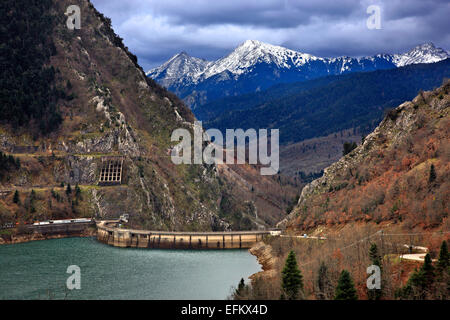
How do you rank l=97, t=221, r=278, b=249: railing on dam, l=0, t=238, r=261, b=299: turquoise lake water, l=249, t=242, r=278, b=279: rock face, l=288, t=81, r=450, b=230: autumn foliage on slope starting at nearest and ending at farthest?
l=0, t=238, r=261, b=299: turquoise lake water
l=288, t=81, r=450, b=230: autumn foliage on slope
l=249, t=242, r=278, b=279: rock face
l=97, t=221, r=278, b=249: railing on dam

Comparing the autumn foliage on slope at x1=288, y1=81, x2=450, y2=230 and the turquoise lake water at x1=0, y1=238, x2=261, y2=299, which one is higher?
the autumn foliage on slope at x1=288, y1=81, x2=450, y2=230

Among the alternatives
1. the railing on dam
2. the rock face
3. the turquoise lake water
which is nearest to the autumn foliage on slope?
the rock face

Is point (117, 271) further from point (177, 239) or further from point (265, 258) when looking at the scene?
point (177, 239)

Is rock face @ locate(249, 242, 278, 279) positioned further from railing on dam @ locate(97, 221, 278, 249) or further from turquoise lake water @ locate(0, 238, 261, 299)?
railing on dam @ locate(97, 221, 278, 249)

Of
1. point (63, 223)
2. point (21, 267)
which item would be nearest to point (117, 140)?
point (63, 223)

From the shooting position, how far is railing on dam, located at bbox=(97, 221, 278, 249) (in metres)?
158

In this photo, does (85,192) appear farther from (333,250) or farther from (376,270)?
(376,270)

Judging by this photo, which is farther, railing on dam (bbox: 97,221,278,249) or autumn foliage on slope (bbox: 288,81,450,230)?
railing on dam (bbox: 97,221,278,249)

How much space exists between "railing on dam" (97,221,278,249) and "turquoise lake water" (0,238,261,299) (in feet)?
14.7

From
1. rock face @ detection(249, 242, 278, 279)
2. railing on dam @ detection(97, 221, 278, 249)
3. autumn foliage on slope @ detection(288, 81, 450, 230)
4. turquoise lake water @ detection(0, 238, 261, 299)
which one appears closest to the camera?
turquoise lake water @ detection(0, 238, 261, 299)

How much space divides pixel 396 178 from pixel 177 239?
65.2 meters

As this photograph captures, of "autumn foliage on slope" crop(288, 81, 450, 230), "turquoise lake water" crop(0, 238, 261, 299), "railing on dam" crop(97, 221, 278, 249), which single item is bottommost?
"turquoise lake water" crop(0, 238, 261, 299)

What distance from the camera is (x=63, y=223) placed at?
165375 mm

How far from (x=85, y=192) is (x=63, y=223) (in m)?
13.3
